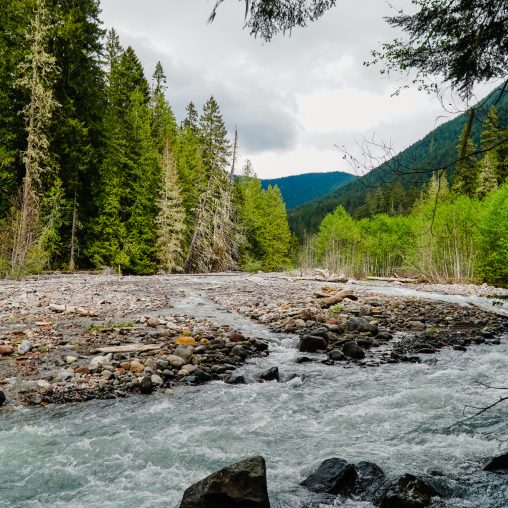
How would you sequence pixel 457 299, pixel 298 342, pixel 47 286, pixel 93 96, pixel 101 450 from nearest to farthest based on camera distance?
pixel 101 450 < pixel 298 342 < pixel 47 286 < pixel 457 299 < pixel 93 96

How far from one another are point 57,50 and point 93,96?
3.59 metres

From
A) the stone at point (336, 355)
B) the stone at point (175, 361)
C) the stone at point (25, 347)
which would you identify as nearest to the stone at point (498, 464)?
the stone at point (336, 355)

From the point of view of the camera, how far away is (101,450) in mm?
4215

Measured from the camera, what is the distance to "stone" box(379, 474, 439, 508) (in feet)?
10.3

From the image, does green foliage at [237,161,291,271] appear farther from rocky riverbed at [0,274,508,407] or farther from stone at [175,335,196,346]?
stone at [175,335,196,346]

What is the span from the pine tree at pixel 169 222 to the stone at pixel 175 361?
24.1 meters

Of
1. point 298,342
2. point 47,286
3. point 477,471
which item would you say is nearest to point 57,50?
point 47,286

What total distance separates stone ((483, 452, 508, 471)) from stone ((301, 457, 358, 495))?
4.57 feet

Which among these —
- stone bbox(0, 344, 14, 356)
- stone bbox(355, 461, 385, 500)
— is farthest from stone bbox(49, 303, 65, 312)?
stone bbox(355, 461, 385, 500)

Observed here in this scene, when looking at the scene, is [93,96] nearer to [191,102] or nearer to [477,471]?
[191,102]

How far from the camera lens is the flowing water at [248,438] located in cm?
359

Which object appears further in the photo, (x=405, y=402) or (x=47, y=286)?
(x=47, y=286)

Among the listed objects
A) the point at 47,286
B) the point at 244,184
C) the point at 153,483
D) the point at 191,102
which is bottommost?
the point at 153,483

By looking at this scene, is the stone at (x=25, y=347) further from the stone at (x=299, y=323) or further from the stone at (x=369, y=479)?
the stone at (x=299, y=323)
